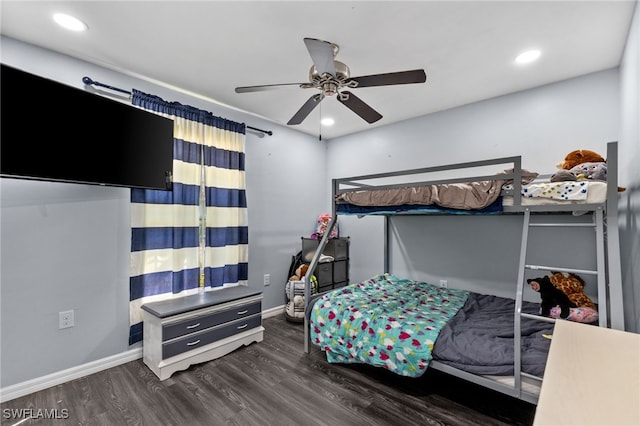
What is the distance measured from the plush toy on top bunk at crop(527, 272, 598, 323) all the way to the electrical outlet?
3.51m

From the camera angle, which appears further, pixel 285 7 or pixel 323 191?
pixel 323 191

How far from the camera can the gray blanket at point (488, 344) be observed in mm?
1683

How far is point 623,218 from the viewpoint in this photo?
217cm

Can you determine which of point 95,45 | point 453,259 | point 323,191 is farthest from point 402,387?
point 95,45

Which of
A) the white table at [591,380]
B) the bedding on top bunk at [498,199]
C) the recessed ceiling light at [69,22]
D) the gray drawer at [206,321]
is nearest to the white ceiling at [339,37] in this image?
the recessed ceiling light at [69,22]

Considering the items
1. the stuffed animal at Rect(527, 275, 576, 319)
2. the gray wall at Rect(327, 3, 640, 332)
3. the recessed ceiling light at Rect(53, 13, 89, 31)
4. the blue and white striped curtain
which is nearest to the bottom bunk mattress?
the stuffed animal at Rect(527, 275, 576, 319)

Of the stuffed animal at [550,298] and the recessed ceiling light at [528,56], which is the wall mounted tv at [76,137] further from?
the stuffed animal at [550,298]

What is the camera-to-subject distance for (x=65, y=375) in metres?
2.16

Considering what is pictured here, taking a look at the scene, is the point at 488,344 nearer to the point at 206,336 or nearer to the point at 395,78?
the point at 395,78

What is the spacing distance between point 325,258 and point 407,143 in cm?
181

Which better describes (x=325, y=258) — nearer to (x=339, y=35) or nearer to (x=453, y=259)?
(x=453, y=259)

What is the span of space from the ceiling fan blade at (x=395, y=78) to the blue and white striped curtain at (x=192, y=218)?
1.79m

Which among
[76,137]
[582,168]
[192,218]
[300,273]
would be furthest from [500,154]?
[76,137]

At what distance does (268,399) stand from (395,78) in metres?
2.31
